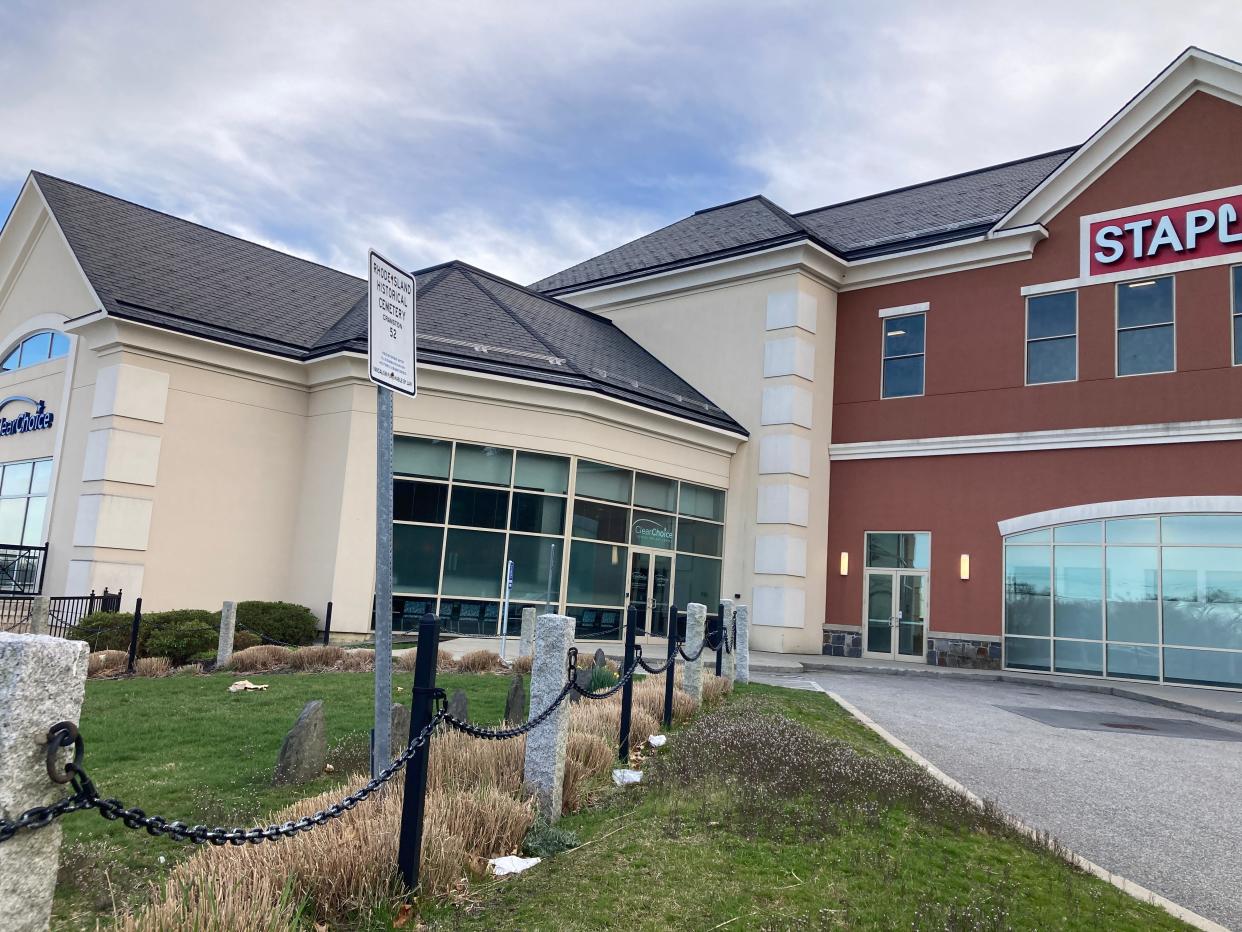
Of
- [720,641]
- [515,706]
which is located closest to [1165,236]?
[720,641]

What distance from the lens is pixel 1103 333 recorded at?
2070 centimetres

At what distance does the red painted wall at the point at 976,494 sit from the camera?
64.0ft

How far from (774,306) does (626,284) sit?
5372 millimetres

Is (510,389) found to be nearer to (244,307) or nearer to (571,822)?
(244,307)

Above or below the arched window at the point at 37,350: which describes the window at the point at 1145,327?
above

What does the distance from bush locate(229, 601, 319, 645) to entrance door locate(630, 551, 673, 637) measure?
7.50 m

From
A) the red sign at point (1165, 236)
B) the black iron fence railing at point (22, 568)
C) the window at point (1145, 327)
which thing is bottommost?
the black iron fence railing at point (22, 568)

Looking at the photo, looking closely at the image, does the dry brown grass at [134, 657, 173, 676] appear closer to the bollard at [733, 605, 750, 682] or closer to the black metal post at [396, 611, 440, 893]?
the bollard at [733, 605, 750, 682]

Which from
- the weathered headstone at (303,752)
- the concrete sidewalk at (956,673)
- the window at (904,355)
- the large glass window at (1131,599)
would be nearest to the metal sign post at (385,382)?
the weathered headstone at (303,752)

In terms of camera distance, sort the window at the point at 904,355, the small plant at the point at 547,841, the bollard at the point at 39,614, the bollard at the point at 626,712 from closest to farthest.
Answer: the small plant at the point at 547,841, the bollard at the point at 626,712, the bollard at the point at 39,614, the window at the point at 904,355

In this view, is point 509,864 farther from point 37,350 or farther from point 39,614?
point 37,350

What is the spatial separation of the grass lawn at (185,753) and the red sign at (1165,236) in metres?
16.2

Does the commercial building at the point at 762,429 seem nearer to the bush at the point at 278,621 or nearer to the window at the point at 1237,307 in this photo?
the window at the point at 1237,307

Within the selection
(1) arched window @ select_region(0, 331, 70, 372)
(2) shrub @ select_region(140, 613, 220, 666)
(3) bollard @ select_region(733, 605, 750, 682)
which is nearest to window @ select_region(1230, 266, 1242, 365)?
(3) bollard @ select_region(733, 605, 750, 682)
